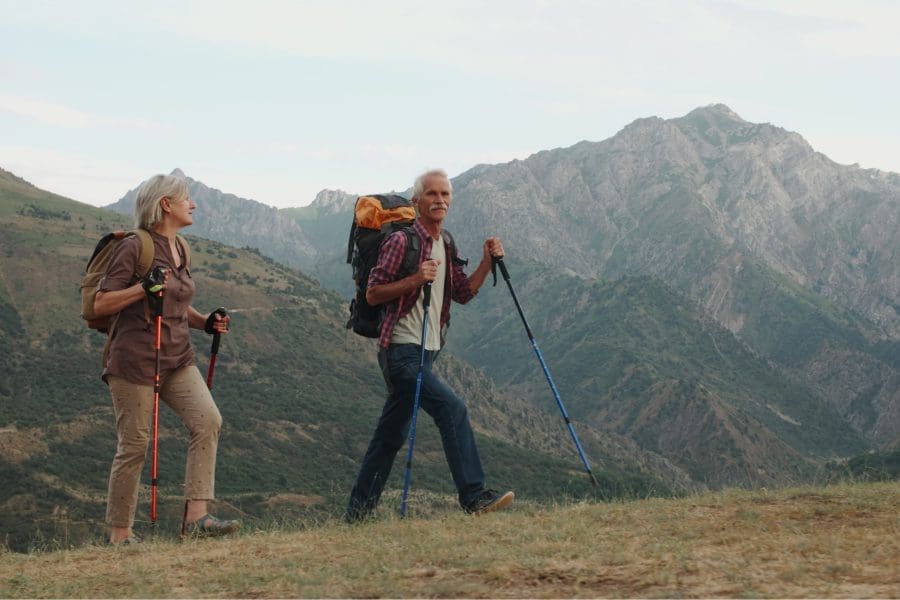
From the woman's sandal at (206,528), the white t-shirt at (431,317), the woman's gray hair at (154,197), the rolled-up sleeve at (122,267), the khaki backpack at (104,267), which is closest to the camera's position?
the rolled-up sleeve at (122,267)

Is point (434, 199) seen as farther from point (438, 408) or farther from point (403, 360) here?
point (438, 408)

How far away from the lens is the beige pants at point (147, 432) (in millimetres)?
7766

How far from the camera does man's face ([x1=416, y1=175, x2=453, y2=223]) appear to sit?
27.3 feet

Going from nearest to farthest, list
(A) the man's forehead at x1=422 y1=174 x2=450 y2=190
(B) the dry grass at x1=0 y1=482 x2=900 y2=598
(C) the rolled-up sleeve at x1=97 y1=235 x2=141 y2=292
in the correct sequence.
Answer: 1. (B) the dry grass at x1=0 y1=482 x2=900 y2=598
2. (C) the rolled-up sleeve at x1=97 y1=235 x2=141 y2=292
3. (A) the man's forehead at x1=422 y1=174 x2=450 y2=190

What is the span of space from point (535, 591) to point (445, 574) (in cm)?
70

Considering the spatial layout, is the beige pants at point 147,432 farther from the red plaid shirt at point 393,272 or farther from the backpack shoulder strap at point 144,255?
the red plaid shirt at point 393,272

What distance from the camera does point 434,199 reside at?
27.4 ft

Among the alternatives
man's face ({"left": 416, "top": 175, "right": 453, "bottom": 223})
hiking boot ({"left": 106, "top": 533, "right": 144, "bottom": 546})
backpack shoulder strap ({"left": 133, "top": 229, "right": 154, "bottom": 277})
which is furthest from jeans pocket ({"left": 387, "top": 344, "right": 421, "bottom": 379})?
hiking boot ({"left": 106, "top": 533, "right": 144, "bottom": 546})

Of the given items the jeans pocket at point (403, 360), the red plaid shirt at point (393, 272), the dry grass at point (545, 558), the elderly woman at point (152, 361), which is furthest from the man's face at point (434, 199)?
the dry grass at point (545, 558)

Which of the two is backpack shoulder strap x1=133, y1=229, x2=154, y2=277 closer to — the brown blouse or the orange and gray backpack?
the brown blouse

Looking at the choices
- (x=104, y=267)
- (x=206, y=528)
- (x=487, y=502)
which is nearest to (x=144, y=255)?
(x=104, y=267)

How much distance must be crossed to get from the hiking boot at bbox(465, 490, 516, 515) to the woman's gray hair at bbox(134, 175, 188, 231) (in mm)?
3321

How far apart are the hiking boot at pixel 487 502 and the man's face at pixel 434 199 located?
2.25m

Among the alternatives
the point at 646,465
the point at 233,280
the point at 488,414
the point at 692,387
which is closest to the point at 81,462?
the point at 233,280
